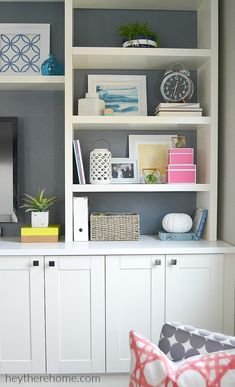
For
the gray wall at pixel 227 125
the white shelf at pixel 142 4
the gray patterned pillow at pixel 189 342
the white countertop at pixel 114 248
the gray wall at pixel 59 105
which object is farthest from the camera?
the gray wall at pixel 59 105

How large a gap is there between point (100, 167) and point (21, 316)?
3.16 feet

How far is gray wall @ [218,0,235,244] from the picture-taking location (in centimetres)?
247

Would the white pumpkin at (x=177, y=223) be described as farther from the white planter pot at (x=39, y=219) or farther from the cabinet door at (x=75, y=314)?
the white planter pot at (x=39, y=219)

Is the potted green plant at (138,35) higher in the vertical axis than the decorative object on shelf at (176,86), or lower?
higher

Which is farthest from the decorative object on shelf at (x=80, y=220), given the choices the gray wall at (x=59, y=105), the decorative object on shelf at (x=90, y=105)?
the decorative object on shelf at (x=90, y=105)

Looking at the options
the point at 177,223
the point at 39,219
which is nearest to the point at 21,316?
the point at 39,219

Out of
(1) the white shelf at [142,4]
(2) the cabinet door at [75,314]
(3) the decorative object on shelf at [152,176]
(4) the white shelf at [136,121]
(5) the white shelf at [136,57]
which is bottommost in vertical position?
(2) the cabinet door at [75,314]

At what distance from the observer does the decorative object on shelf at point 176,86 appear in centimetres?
267

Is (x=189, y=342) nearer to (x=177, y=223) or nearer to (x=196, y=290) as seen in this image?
(x=196, y=290)

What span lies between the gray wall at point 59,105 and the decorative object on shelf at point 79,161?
24 cm

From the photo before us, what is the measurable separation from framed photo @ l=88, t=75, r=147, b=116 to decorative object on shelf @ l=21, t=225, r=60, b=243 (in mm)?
859

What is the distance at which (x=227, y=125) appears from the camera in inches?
101

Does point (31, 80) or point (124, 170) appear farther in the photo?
point (124, 170)

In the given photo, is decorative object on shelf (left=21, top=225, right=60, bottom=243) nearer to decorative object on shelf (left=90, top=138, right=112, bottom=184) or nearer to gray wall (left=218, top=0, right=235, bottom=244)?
decorative object on shelf (left=90, top=138, right=112, bottom=184)
